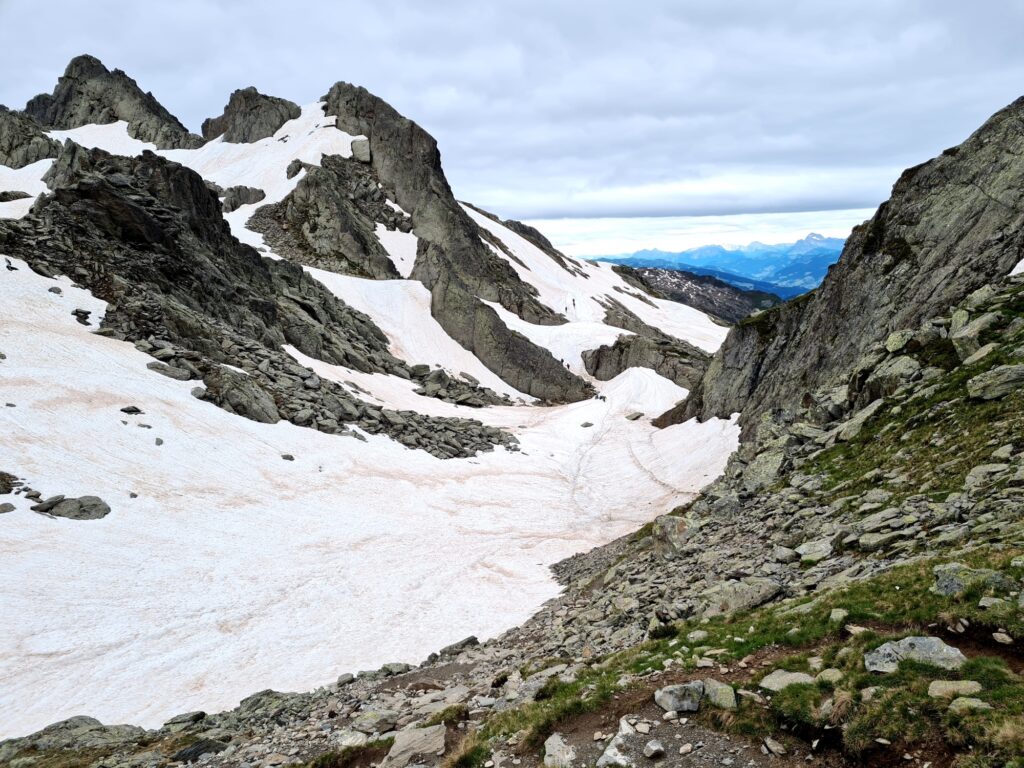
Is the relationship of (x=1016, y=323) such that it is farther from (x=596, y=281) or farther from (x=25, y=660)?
(x=596, y=281)

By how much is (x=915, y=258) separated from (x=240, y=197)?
106935mm

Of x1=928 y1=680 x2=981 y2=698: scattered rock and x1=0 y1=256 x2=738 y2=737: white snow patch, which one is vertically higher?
x1=928 y1=680 x2=981 y2=698: scattered rock

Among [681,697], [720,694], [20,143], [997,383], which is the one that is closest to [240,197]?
[20,143]

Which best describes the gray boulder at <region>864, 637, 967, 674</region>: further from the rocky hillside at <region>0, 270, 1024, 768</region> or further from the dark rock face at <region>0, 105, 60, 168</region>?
the dark rock face at <region>0, 105, 60, 168</region>

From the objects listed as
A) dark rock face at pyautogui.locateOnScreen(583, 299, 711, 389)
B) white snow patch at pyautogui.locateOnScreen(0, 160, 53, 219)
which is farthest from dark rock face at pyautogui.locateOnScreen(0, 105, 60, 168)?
dark rock face at pyautogui.locateOnScreen(583, 299, 711, 389)

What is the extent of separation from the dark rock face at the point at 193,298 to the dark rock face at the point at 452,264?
25.6 meters

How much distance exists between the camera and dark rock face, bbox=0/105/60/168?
9794cm

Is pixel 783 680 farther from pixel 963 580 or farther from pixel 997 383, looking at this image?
pixel 997 383

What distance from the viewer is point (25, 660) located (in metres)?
19.2

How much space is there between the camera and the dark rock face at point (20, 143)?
321 feet

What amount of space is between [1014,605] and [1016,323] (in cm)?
1549

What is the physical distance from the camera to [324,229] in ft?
324

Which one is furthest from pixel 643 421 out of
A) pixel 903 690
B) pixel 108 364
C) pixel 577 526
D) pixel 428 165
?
pixel 428 165

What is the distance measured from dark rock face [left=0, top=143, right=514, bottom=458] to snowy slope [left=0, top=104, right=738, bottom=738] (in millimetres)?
2446
